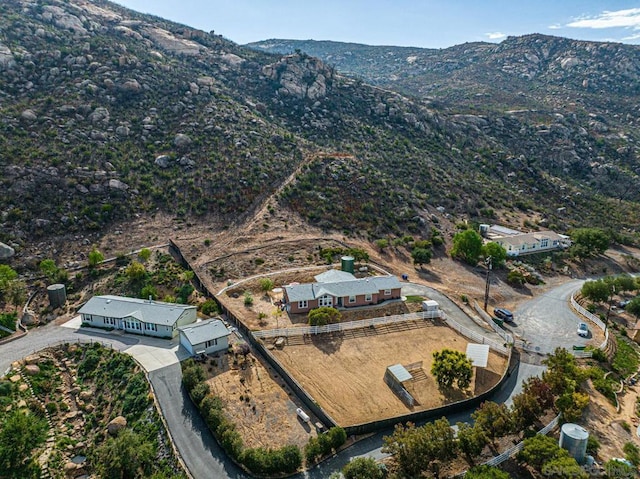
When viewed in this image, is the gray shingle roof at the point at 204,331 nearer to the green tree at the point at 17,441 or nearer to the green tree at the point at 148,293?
the green tree at the point at 148,293

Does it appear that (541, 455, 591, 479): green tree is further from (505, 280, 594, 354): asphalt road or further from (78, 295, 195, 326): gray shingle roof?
(78, 295, 195, 326): gray shingle roof

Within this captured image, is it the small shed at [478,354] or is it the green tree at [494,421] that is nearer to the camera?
the green tree at [494,421]

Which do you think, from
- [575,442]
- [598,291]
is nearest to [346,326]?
[575,442]

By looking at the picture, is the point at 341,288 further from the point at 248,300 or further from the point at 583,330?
the point at 583,330

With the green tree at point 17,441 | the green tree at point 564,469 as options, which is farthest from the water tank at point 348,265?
the green tree at point 17,441

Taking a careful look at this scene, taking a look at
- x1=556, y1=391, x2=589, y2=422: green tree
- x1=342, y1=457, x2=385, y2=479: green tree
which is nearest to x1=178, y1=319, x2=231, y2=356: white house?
x1=342, y1=457, x2=385, y2=479: green tree

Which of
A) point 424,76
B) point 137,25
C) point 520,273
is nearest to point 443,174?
point 520,273

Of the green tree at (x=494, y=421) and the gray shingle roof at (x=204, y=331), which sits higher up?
the gray shingle roof at (x=204, y=331)
